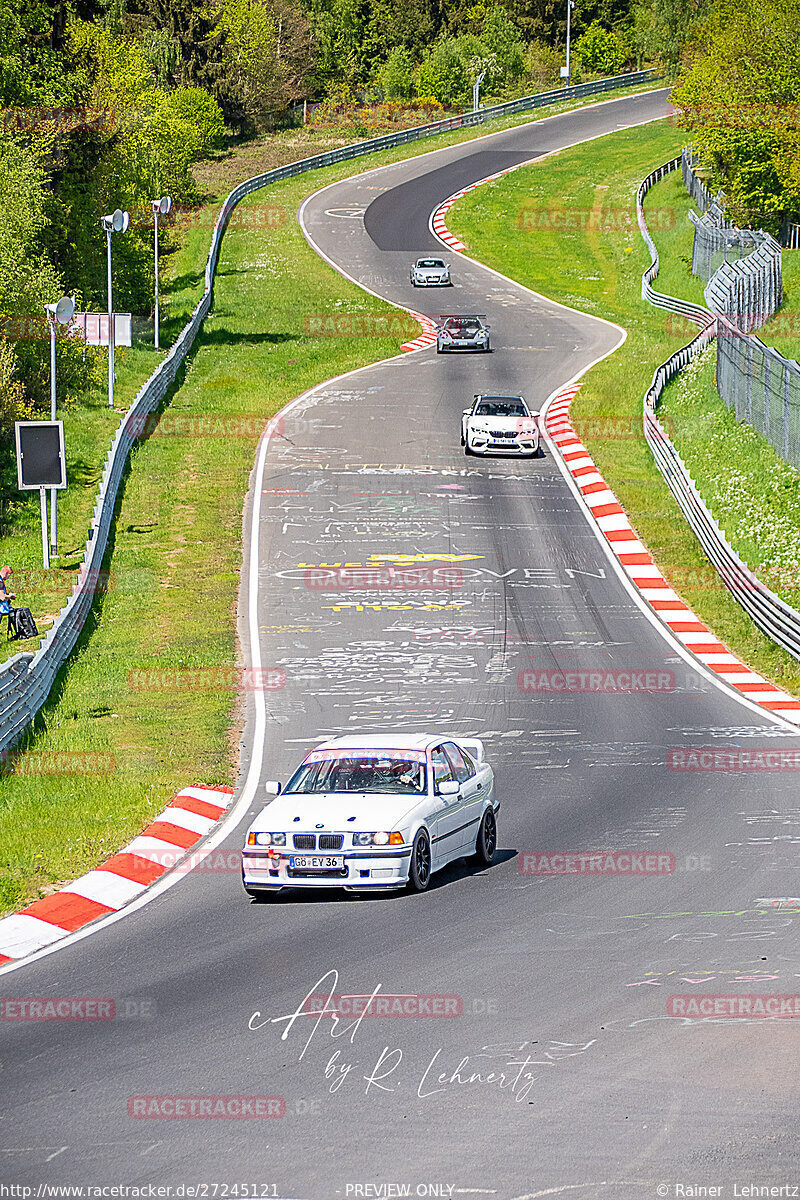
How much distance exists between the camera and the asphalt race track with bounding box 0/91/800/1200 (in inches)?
313

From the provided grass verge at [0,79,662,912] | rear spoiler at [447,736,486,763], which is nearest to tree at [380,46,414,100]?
grass verge at [0,79,662,912]

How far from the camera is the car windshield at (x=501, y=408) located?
38928 mm

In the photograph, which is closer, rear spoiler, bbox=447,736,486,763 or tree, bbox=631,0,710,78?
rear spoiler, bbox=447,736,486,763

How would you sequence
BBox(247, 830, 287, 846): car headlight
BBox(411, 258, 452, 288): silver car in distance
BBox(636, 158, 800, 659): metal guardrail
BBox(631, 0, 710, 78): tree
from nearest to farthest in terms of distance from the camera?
BBox(247, 830, 287, 846): car headlight → BBox(636, 158, 800, 659): metal guardrail → BBox(411, 258, 452, 288): silver car in distance → BBox(631, 0, 710, 78): tree

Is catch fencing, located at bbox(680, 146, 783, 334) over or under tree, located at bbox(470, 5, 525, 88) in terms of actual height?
under

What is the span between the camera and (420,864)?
44.0 feet

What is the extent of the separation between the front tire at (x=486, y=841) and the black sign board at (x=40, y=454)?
51.3 ft

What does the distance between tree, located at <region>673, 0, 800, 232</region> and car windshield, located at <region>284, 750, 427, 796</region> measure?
172 ft

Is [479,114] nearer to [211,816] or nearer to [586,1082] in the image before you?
[211,816]

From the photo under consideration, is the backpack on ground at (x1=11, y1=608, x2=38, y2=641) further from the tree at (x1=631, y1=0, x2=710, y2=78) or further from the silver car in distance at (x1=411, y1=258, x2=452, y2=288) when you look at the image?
the tree at (x1=631, y1=0, x2=710, y2=78)

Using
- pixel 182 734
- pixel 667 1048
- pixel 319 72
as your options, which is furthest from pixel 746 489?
pixel 319 72

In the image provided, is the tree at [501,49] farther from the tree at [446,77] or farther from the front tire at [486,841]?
the front tire at [486,841]

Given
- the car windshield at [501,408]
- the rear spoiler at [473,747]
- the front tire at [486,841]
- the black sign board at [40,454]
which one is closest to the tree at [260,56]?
the car windshield at [501,408]

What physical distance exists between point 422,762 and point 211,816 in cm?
363
